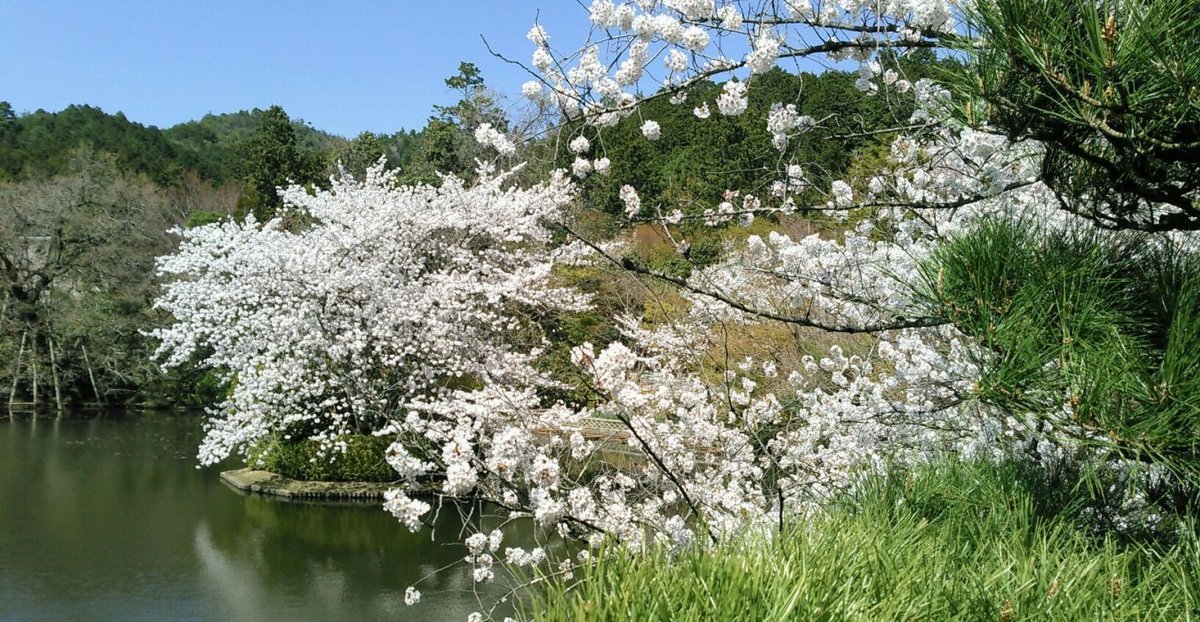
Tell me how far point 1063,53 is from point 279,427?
32.9ft

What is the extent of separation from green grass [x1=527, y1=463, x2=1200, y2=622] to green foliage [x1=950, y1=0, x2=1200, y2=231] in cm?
77

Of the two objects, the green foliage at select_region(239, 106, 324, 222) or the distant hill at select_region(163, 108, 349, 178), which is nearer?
the green foliage at select_region(239, 106, 324, 222)

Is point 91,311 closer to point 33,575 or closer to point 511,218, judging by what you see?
point 511,218

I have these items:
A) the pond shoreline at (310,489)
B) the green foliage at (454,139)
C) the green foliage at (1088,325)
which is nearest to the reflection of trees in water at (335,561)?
the pond shoreline at (310,489)

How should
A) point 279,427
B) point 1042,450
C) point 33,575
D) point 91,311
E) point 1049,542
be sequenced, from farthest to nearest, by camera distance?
point 91,311
point 279,427
point 33,575
point 1042,450
point 1049,542

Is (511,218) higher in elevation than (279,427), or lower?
higher

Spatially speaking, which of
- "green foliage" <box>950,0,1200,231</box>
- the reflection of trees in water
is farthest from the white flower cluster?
"green foliage" <box>950,0,1200,231</box>

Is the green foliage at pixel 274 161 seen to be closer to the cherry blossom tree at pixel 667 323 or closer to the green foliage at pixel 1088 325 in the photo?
the cherry blossom tree at pixel 667 323

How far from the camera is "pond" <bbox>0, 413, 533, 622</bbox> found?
6.48 metres

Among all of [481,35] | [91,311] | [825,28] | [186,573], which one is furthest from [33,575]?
[91,311]

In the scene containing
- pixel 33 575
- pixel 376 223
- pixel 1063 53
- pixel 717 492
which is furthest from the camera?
pixel 376 223

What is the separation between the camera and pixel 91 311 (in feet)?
56.0

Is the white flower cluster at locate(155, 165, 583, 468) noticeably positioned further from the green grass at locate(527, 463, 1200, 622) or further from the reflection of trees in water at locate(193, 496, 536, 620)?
the green grass at locate(527, 463, 1200, 622)

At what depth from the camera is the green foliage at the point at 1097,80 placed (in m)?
1.48
